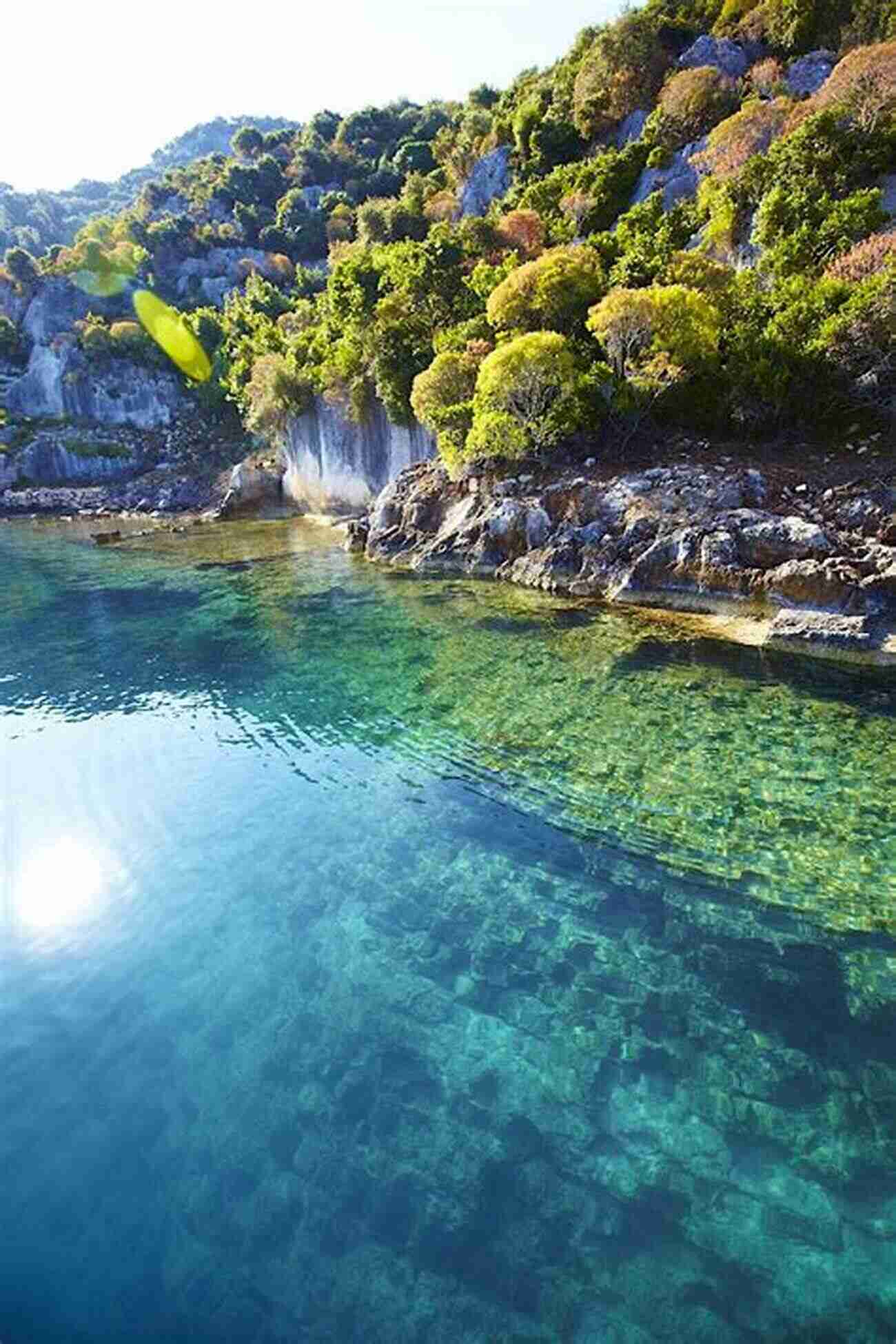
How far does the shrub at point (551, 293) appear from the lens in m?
31.7

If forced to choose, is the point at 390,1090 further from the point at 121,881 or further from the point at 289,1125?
the point at 121,881

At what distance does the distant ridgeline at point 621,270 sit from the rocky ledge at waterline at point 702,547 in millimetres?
3446

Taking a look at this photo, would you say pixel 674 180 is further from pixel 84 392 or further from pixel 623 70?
pixel 84 392

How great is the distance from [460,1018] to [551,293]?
32.6m

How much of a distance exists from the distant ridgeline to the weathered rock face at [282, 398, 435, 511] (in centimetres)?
87

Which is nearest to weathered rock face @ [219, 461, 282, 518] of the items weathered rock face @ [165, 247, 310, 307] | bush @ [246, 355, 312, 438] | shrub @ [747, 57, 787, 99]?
bush @ [246, 355, 312, 438]

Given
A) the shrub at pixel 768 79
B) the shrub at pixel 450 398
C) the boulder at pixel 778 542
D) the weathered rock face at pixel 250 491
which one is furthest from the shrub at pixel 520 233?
the boulder at pixel 778 542

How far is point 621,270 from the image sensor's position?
33.5 meters

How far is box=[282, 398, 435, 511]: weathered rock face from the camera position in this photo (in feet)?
137

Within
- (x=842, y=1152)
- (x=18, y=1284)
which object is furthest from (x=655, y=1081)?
Result: (x=18, y=1284)

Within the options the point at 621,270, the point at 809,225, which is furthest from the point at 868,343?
the point at 621,270

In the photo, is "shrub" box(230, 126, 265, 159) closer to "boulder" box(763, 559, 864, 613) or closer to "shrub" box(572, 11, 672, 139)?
"shrub" box(572, 11, 672, 139)

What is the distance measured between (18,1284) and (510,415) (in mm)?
29578

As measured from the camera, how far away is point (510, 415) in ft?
96.7
